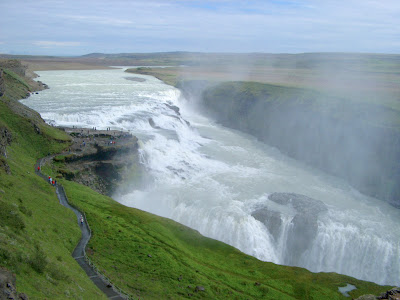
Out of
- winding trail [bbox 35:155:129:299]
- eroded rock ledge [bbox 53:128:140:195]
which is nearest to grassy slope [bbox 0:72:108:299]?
winding trail [bbox 35:155:129:299]

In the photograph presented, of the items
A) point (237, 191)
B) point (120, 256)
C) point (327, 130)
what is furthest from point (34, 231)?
point (327, 130)

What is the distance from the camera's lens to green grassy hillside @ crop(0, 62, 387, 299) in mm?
15648

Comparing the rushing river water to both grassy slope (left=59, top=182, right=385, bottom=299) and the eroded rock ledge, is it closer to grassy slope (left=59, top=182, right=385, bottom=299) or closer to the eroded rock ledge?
the eroded rock ledge

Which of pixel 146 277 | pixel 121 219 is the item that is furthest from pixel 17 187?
pixel 146 277

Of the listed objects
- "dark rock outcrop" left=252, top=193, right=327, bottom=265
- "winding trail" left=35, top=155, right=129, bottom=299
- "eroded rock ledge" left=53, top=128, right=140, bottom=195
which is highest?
"eroded rock ledge" left=53, top=128, right=140, bottom=195

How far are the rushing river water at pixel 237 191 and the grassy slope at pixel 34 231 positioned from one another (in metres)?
11.8

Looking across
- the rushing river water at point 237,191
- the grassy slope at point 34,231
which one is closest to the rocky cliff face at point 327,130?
the rushing river water at point 237,191

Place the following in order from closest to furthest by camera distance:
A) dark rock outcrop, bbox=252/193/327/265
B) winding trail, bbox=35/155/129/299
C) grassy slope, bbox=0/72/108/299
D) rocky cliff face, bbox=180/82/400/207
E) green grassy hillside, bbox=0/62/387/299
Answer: grassy slope, bbox=0/72/108/299 → green grassy hillside, bbox=0/62/387/299 → winding trail, bbox=35/155/129/299 → dark rock outcrop, bbox=252/193/327/265 → rocky cliff face, bbox=180/82/400/207

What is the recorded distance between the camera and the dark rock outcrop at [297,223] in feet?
113

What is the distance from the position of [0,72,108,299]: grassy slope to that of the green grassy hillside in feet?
0.15

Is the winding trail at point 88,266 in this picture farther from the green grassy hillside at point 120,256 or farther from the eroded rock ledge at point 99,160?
the eroded rock ledge at point 99,160

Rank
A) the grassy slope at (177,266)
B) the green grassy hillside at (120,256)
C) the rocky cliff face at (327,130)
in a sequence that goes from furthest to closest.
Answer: the rocky cliff face at (327,130)
the grassy slope at (177,266)
the green grassy hillside at (120,256)

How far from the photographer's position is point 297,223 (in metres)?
35.3

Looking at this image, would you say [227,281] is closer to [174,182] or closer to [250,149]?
[174,182]
